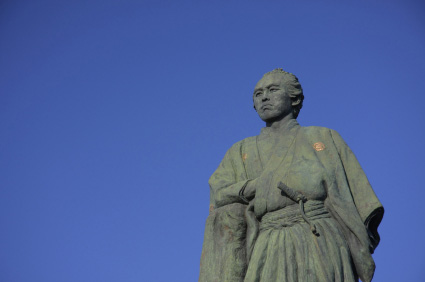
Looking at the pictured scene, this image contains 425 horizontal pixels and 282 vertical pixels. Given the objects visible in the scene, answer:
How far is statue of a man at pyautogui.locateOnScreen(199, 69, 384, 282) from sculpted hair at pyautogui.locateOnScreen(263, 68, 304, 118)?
2.1 inches

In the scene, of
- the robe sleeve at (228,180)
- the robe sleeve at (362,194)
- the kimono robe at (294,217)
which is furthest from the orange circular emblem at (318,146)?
the robe sleeve at (228,180)

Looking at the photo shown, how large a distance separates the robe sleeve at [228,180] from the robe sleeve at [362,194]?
1.53 metres

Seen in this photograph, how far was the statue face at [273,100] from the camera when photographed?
10.6 m

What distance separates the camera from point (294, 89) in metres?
10.8

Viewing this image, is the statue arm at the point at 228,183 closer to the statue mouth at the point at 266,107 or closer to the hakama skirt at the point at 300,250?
the hakama skirt at the point at 300,250

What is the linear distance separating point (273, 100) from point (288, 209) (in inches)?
75.8

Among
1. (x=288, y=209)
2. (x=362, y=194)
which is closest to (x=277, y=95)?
(x=288, y=209)

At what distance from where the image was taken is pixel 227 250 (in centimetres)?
983

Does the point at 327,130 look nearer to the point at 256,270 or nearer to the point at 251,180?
the point at 251,180

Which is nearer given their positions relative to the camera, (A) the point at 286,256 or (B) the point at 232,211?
(A) the point at 286,256

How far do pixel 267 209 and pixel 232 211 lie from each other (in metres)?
0.55

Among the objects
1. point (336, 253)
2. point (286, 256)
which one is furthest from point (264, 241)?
point (336, 253)

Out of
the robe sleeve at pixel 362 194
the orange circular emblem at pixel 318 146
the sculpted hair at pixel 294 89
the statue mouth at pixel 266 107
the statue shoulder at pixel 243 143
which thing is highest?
the sculpted hair at pixel 294 89

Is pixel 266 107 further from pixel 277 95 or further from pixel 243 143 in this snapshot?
pixel 243 143
